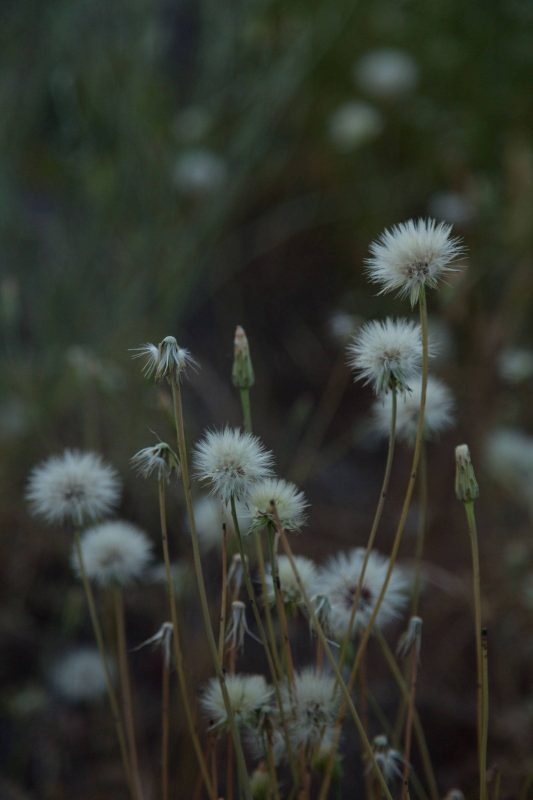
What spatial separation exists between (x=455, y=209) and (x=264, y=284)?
2.38ft

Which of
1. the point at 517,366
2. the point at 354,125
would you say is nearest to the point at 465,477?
the point at 517,366

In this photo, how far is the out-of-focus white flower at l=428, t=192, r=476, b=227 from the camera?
248 centimetres

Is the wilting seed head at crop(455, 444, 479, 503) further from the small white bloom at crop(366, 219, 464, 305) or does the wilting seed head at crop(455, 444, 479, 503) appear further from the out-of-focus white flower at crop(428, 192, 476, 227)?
the out-of-focus white flower at crop(428, 192, 476, 227)

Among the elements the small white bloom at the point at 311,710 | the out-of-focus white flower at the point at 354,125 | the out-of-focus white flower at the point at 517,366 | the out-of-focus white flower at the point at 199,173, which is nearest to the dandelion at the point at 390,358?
the small white bloom at the point at 311,710

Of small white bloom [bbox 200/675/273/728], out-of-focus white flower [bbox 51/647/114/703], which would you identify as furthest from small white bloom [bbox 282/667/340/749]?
out-of-focus white flower [bbox 51/647/114/703]

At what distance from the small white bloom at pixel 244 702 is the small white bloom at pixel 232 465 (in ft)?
0.67

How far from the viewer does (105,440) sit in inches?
82.8

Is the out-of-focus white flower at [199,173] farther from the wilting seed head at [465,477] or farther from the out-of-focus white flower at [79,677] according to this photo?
the wilting seed head at [465,477]

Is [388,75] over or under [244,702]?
over

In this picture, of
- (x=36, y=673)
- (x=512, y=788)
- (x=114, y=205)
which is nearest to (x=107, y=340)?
(x=114, y=205)

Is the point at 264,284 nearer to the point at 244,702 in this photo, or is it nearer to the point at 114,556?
the point at 114,556

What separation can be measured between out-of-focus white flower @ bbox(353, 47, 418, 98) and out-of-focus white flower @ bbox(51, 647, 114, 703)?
2.07 meters

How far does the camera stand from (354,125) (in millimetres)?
2744

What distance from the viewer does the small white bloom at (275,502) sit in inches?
31.9
